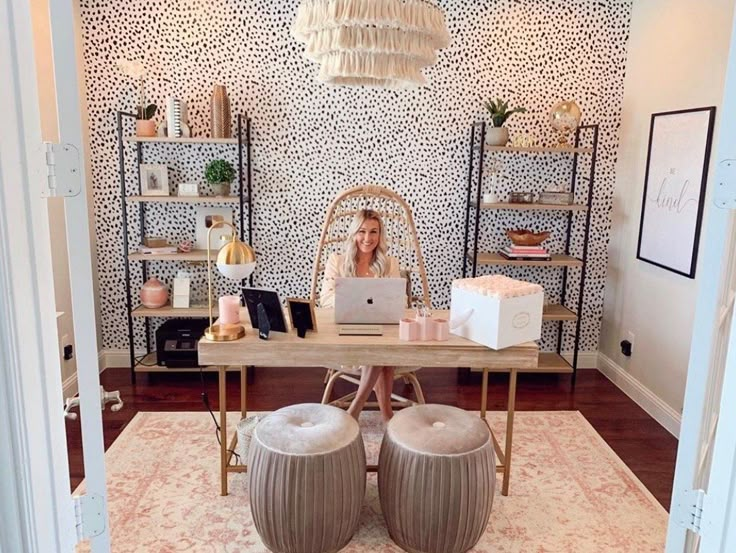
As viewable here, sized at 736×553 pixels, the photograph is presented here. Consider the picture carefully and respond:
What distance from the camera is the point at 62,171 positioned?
1021mm

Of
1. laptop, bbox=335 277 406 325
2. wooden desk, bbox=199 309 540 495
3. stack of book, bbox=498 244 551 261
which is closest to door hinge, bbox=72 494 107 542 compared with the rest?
wooden desk, bbox=199 309 540 495

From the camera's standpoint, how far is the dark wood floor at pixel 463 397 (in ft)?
10.1

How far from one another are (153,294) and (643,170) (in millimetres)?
3384

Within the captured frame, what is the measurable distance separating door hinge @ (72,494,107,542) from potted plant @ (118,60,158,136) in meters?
3.04

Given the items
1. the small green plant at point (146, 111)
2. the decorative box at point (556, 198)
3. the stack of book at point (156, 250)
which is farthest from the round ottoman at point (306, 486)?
the small green plant at point (146, 111)

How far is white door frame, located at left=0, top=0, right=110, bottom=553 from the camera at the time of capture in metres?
0.91

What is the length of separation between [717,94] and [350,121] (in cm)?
220

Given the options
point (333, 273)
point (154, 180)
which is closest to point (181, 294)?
point (154, 180)

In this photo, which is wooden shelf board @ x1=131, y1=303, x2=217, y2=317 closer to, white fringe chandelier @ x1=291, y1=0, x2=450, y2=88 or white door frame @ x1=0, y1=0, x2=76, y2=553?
white fringe chandelier @ x1=291, y1=0, x2=450, y2=88

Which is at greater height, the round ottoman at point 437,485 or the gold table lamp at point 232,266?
the gold table lamp at point 232,266

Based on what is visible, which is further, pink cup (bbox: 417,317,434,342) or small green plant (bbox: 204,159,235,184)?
small green plant (bbox: 204,159,235,184)

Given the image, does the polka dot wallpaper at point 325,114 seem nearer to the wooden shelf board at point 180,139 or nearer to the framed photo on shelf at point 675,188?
the wooden shelf board at point 180,139

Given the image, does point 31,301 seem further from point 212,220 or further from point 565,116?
point 565,116

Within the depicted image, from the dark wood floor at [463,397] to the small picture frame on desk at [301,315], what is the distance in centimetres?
130
